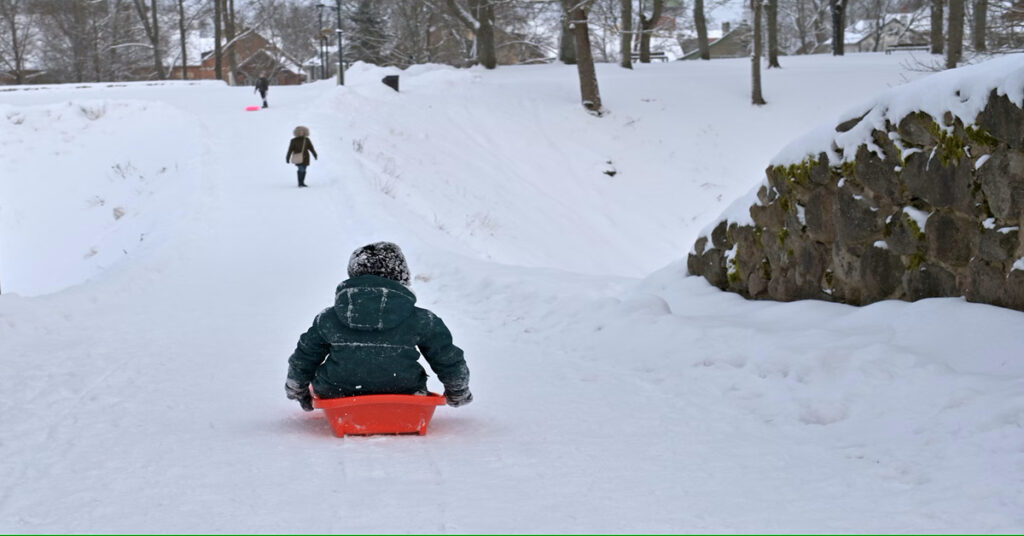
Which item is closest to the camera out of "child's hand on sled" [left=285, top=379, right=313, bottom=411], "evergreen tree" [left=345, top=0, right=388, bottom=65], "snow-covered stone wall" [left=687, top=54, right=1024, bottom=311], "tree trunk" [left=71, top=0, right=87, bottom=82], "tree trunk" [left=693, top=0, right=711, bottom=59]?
"child's hand on sled" [left=285, top=379, right=313, bottom=411]

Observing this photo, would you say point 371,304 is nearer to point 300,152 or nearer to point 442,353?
point 442,353

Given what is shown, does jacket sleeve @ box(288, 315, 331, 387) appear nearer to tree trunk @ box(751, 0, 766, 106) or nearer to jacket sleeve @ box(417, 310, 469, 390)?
jacket sleeve @ box(417, 310, 469, 390)

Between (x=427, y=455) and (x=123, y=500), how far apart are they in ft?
5.11

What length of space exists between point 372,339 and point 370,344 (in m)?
0.03

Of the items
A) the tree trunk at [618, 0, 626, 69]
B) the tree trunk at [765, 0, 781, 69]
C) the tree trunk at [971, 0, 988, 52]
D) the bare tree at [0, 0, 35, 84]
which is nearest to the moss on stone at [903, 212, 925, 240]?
the tree trunk at [971, 0, 988, 52]

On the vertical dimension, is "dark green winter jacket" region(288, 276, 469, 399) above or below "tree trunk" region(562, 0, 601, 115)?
below

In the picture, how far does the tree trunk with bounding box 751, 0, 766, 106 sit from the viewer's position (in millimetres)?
33438

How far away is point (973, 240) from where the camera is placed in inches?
273

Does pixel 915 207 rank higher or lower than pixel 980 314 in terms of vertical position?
higher

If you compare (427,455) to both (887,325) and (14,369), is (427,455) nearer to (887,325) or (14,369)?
(887,325)

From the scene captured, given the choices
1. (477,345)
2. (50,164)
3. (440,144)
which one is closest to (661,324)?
(477,345)

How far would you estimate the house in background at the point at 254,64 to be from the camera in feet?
235

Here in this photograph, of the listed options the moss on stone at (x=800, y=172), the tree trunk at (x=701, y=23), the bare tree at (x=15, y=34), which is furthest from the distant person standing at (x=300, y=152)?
the bare tree at (x=15, y=34)

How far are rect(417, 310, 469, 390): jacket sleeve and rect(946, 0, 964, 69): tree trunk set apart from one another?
2380 centimetres
